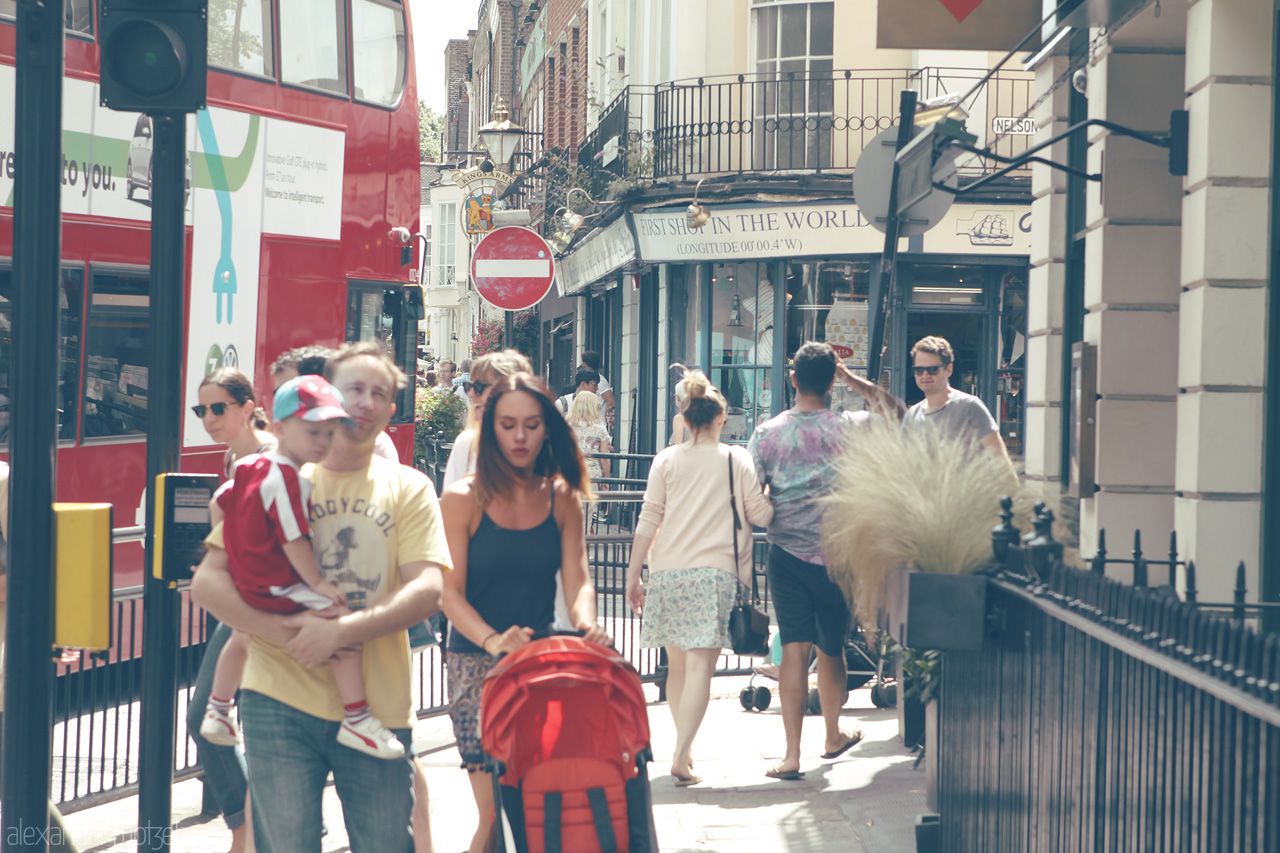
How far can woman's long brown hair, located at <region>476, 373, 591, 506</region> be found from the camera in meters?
4.32

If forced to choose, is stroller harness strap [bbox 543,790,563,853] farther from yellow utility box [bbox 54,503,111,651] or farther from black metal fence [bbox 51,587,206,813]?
black metal fence [bbox 51,587,206,813]

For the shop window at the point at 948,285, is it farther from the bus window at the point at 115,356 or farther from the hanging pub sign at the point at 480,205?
the bus window at the point at 115,356

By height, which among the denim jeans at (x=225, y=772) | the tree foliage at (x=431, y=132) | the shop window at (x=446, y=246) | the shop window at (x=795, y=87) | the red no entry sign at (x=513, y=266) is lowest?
the denim jeans at (x=225, y=772)

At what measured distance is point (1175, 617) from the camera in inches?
118

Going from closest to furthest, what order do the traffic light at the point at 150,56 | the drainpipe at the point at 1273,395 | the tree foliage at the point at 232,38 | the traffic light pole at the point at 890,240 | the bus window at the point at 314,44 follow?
1. the traffic light at the point at 150,56
2. the drainpipe at the point at 1273,395
3. the traffic light pole at the point at 890,240
4. the tree foliage at the point at 232,38
5. the bus window at the point at 314,44

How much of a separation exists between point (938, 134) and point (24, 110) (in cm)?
386

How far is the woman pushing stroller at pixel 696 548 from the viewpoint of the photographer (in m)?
6.34

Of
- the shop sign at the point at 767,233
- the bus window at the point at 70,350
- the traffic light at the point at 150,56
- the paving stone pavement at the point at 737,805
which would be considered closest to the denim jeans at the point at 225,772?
the paving stone pavement at the point at 737,805

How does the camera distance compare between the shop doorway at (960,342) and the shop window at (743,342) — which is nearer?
the shop doorway at (960,342)

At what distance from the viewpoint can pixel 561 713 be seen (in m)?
3.55

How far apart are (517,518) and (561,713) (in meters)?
0.94

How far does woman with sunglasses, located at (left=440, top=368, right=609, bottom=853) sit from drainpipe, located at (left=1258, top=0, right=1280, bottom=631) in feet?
11.1

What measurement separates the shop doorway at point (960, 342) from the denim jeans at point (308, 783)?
1346 cm

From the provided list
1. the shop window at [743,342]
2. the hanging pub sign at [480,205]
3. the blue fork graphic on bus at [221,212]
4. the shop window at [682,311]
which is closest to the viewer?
the blue fork graphic on bus at [221,212]
